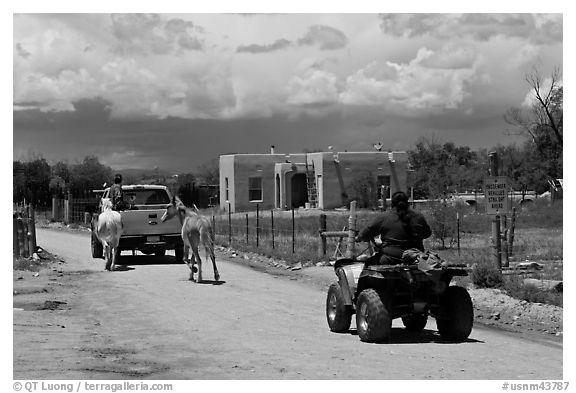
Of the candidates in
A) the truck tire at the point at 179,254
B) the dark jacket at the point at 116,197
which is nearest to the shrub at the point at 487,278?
the truck tire at the point at 179,254

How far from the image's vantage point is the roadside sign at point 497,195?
66.1ft

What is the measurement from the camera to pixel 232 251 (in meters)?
31.5

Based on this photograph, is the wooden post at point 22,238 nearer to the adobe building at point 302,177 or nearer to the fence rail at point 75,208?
the fence rail at point 75,208

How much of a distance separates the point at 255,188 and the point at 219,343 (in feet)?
163

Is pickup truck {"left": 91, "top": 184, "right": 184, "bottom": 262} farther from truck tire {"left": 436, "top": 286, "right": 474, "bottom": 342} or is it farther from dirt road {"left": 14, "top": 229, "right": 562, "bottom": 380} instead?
truck tire {"left": 436, "top": 286, "right": 474, "bottom": 342}

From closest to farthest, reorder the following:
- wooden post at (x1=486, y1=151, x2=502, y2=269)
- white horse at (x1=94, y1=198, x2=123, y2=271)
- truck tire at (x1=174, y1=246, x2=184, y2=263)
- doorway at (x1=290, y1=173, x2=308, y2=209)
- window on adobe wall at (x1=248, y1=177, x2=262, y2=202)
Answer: wooden post at (x1=486, y1=151, x2=502, y2=269), white horse at (x1=94, y1=198, x2=123, y2=271), truck tire at (x1=174, y1=246, x2=184, y2=263), window on adobe wall at (x1=248, y1=177, x2=262, y2=202), doorway at (x1=290, y1=173, x2=308, y2=209)

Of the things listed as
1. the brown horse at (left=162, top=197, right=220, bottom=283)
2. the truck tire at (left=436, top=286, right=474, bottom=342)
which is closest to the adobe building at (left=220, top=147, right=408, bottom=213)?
the brown horse at (left=162, top=197, right=220, bottom=283)

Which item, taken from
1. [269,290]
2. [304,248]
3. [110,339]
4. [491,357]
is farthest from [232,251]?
[491,357]

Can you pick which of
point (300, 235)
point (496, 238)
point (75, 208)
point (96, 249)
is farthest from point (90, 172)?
point (496, 238)

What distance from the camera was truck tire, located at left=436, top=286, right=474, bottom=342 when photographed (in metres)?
13.3

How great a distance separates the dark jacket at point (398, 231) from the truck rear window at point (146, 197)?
14.6 meters

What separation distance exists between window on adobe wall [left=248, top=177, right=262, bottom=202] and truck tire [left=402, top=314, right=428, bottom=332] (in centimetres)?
4839

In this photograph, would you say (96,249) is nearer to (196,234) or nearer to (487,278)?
(196,234)
